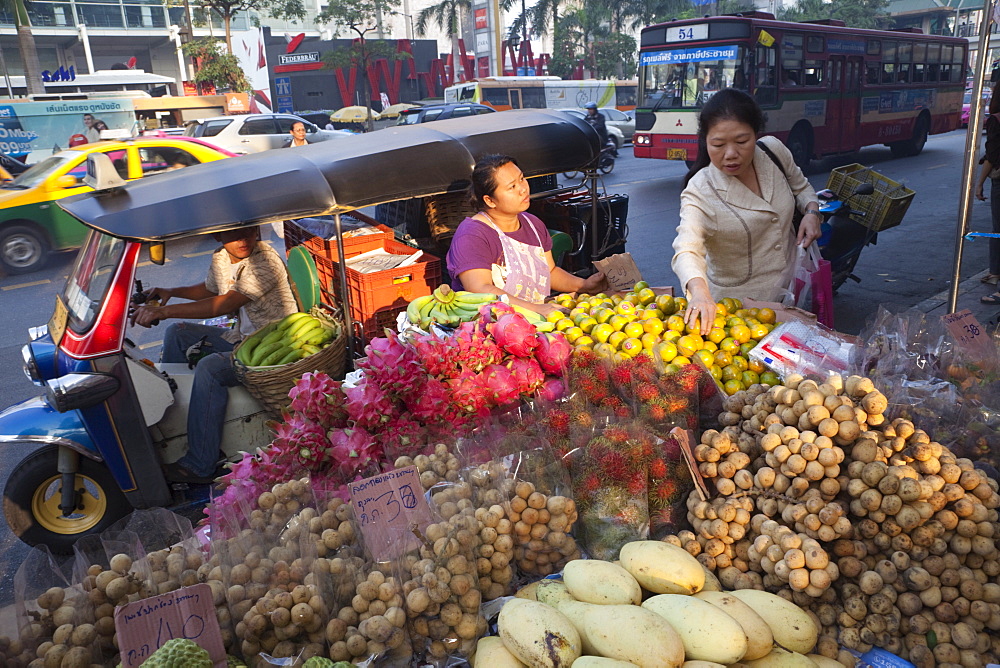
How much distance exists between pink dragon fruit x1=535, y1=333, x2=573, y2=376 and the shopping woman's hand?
1460mm

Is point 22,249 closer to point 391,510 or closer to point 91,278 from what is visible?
point 91,278

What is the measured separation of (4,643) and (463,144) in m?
3.56

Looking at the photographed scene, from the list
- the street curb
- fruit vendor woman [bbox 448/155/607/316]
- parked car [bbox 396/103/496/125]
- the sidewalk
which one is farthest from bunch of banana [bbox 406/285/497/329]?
parked car [bbox 396/103/496/125]

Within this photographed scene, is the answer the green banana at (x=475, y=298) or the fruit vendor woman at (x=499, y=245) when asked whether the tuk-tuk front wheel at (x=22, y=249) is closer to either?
the fruit vendor woman at (x=499, y=245)

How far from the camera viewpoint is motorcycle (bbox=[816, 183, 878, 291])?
21.2ft

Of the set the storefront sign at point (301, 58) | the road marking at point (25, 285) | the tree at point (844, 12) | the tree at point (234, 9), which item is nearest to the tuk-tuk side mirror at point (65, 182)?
the road marking at point (25, 285)

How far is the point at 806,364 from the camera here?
7.81 ft

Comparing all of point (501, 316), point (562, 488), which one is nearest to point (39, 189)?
point (501, 316)

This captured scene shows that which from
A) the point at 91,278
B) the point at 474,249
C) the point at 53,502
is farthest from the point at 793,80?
the point at 53,502

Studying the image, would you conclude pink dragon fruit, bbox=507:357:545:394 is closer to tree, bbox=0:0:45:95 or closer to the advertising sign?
the advertising sign

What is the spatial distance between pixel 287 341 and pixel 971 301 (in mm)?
6230

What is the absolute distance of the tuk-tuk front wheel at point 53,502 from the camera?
3.48 metres

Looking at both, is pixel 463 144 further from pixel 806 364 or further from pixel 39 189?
pixel 39 189

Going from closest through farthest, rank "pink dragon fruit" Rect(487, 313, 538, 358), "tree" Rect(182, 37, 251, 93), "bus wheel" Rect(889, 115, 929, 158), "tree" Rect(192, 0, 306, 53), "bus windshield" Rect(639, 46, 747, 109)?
"pink dragon fruit" Rect(487, 313, 538, 358)
"bus windshield" Rect(639, 46, 747, 109)
"bus wheel" Rect(889, 115, 929, 158)
"tree" Rect(192, 0, 306, 53)
"tree" Rect(182, 37, 251, 93)
